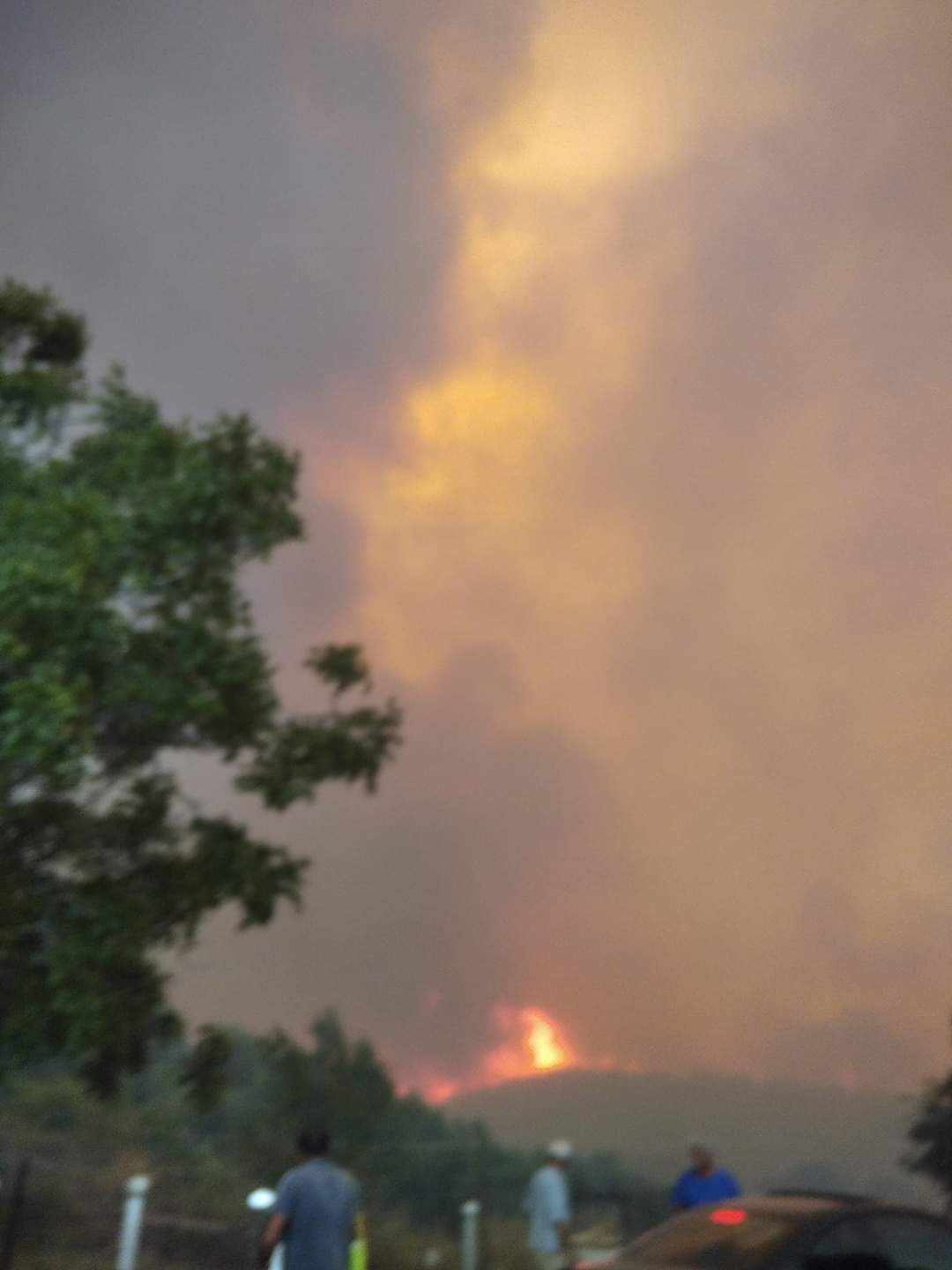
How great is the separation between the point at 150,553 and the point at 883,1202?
10.2 meters

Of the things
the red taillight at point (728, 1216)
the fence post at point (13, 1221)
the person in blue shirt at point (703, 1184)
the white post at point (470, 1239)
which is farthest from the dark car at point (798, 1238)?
the white post at point (470, 1239)

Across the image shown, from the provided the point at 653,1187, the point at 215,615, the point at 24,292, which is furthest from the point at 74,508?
the point at 653,1187

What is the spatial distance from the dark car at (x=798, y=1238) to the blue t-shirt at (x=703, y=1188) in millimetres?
4094

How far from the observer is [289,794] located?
52.1ft

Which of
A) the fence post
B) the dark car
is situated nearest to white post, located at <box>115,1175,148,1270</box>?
the fence post

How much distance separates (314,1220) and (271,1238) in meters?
0.23

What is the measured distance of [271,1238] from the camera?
7047 millimetres

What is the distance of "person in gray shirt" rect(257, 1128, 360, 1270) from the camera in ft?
23.2

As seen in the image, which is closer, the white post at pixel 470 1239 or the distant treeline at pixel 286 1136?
the white post at pixel 470 1239

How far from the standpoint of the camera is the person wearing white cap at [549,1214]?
39.3 ft

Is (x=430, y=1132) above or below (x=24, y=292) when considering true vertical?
below

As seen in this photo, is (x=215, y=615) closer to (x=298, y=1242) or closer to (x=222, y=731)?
(x=222, y=731)

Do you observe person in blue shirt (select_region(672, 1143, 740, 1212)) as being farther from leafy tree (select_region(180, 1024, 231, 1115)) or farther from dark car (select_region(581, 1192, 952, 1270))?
leafy tree (select_region(180, 1024, 231, 1115))

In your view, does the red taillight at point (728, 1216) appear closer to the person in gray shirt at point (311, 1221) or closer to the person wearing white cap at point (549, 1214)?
the person in gray shirt at point (311, 1221)
